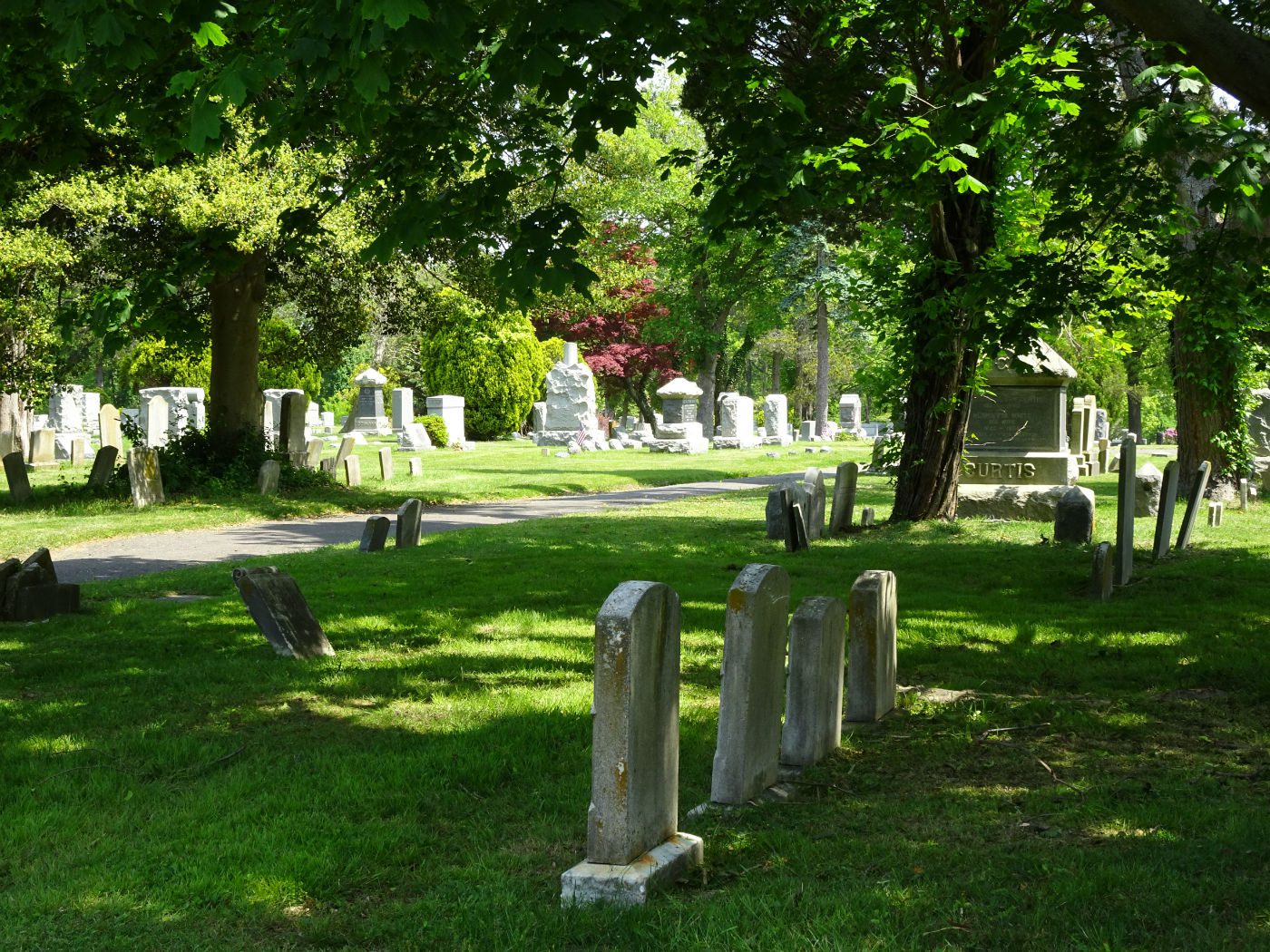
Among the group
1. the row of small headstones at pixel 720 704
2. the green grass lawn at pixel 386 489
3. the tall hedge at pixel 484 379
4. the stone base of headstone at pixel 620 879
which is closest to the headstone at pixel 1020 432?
the green grass lawn at pixel 386 489

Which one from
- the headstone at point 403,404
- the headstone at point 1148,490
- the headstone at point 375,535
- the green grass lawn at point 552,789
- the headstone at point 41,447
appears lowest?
the green grass lawn at point 552,789

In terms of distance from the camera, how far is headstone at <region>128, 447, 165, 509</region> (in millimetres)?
18734

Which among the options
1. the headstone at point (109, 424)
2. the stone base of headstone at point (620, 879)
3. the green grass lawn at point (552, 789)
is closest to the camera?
the green grass lawn at point (552, 789)

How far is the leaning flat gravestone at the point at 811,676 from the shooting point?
5449mm

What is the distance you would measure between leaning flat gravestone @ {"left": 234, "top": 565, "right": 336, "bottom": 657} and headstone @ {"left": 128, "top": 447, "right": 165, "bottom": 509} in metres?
11.7

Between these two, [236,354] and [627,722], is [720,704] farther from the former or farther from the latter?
[236,354]

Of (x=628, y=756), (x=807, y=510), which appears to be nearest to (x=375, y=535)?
(x=807, y=510)

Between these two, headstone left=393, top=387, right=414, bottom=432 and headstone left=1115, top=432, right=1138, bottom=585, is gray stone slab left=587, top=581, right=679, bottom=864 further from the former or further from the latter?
headstone left=393, top=387, right=414, bottom=432

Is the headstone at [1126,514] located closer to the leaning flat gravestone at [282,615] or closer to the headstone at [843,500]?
the headstone at [843,500]

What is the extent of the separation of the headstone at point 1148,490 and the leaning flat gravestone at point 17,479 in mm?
16519

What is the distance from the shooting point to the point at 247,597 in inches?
315

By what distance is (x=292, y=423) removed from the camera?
74.0 ft

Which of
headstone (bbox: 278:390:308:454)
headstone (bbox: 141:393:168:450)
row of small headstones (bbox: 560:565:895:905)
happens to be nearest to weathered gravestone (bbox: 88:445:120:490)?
headstone (bbox: 278:390:308:454)

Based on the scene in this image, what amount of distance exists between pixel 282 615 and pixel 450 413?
116 feet
